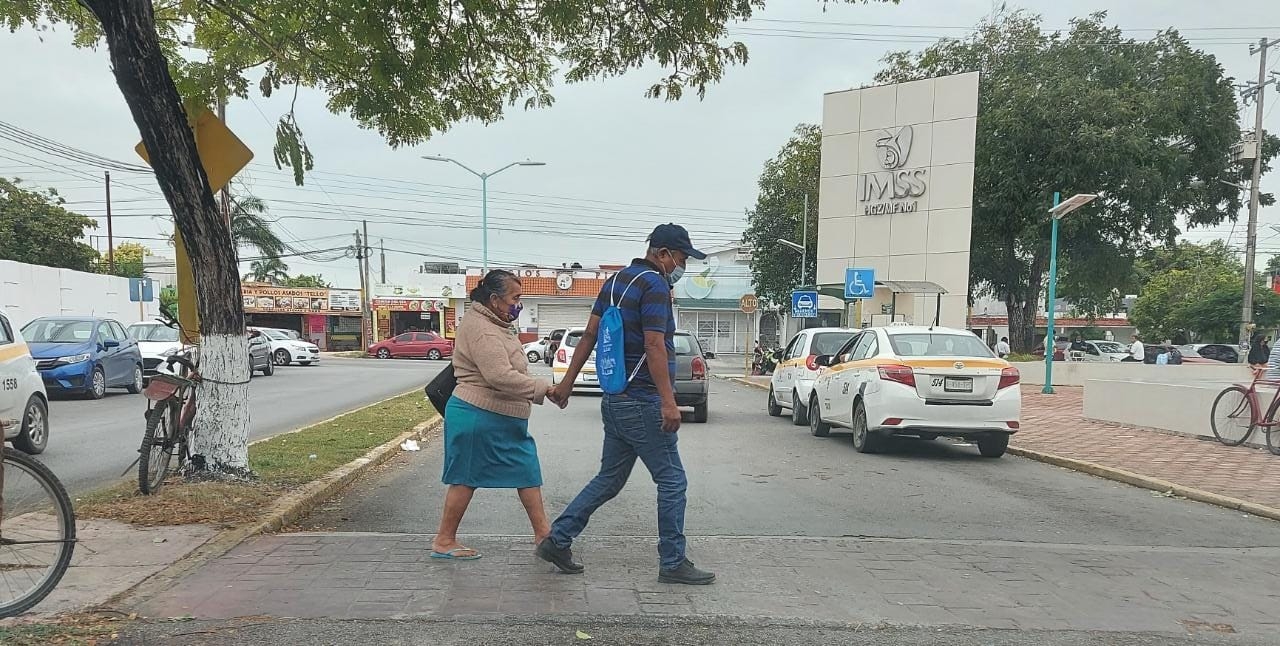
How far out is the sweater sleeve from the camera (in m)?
4.38

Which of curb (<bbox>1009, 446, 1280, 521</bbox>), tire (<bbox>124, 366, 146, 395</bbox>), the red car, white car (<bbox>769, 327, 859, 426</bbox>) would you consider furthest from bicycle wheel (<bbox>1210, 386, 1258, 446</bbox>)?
the red car

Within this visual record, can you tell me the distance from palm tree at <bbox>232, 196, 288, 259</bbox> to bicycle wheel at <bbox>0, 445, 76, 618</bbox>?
38.2m

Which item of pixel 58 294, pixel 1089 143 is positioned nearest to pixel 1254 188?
pixel 1089 143

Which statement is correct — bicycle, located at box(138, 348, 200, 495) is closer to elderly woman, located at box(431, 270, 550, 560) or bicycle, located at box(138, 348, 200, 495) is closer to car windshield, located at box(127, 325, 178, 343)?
elderly woman, located at box(431, 270, 550, 560)

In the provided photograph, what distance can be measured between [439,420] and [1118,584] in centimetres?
936

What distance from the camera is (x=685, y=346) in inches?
533

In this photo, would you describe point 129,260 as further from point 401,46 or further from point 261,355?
point 401,46

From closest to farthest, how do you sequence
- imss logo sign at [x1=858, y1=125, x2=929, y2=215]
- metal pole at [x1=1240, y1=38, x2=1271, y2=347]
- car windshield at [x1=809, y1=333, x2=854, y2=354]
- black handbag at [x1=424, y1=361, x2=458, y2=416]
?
black handbag at [x1=424, y1=361, x2=458, y2=416] < car windshield at [x1=809, y1=333, x2=854, y2=354] < imss logo sign at [x1=858, y1=125, x2=929, y2=215] < metal pole at [x1=1240, y1=38, x2=1271, y2=347]

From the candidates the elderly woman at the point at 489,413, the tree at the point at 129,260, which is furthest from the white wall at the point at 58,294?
the elderly woman at the point at 489,413

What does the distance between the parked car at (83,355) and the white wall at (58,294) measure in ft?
40.2

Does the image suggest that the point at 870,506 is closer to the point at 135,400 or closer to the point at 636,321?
the point at 636,321

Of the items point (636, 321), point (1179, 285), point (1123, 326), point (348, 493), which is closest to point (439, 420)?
point (348, 493)

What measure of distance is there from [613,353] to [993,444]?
6.89m

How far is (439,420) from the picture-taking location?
12.0m
